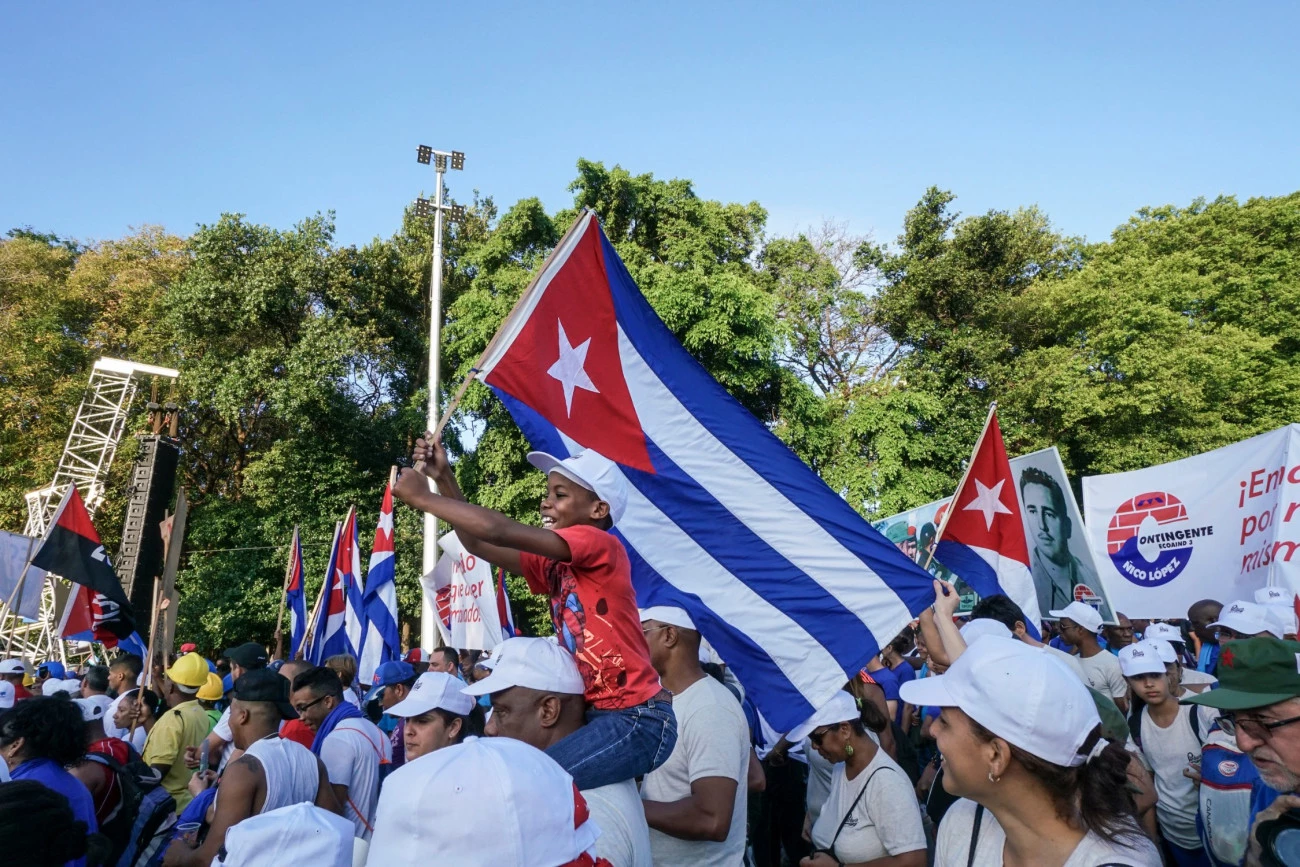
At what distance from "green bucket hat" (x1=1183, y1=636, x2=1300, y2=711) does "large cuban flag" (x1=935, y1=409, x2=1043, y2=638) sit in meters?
3.71

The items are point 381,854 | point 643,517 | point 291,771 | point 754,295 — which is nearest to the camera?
point 381,854

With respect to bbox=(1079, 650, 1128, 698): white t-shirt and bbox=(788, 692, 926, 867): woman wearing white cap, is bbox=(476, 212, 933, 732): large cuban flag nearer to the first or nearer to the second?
bbox=(788, 692, 926, 867): woman wearing white cap

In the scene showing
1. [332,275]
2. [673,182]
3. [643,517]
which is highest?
[673,182]

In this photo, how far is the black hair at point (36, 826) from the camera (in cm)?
272

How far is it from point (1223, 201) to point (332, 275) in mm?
27276

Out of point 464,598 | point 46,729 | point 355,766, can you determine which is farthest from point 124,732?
point 464,598

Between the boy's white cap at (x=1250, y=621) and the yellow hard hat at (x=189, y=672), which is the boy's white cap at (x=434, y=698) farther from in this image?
the boy's white cap at (x=1250, y=621)

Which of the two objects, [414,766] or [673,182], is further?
[673,182]

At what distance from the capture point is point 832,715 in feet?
13.3

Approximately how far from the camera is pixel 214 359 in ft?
89.1

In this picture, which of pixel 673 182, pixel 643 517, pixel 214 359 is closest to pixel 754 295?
pixel 673 182

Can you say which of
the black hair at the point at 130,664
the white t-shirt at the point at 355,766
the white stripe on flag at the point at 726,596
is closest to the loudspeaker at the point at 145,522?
the black hair at the point at 130,664

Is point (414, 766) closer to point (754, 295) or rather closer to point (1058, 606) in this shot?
point (1058, 606)

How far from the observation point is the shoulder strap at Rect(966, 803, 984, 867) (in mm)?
2455
